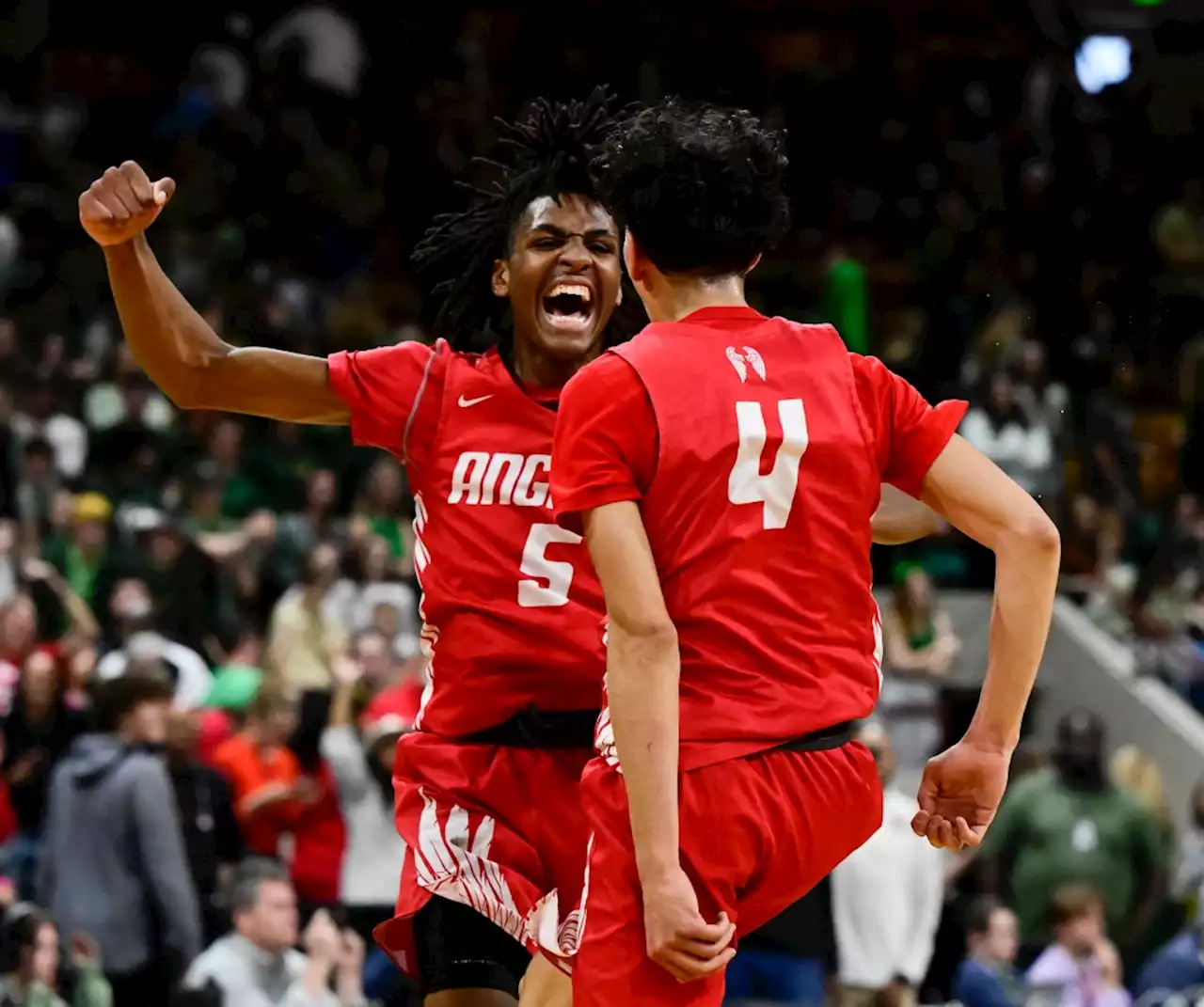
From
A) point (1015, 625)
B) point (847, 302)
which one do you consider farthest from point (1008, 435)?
point (1015, 625)

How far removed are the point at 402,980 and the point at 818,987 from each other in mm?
1539

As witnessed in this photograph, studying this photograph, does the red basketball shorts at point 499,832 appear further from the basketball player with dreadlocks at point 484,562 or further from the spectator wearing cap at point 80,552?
the spectator wearing cap at point 80,552

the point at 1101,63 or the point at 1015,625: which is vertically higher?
the point at 1101,63

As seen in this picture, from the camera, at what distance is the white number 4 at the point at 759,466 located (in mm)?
3092

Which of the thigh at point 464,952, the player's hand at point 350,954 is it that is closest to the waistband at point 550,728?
the thigh at point 464,952

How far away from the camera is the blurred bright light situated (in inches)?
613

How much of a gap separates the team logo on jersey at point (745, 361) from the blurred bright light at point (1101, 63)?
13.1 metres

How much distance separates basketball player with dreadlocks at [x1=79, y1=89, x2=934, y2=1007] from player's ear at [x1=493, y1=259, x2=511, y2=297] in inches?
1.3

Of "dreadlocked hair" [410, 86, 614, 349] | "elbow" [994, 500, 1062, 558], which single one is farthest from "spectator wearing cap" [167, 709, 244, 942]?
"elbow" [994, 500, 1062, 558]

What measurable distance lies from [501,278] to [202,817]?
3.93 metres

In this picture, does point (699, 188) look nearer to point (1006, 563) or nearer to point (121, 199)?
point (1006, 563)

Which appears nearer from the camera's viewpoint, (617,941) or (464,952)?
(617,941)

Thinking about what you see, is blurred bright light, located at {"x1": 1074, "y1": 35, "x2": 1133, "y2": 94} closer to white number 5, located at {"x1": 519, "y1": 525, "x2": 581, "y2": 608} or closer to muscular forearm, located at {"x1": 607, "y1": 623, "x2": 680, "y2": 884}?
white number 5, located at {"x1": 519, "y1": 525, "x2": 581, "y2": 608}

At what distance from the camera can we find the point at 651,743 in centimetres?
298
